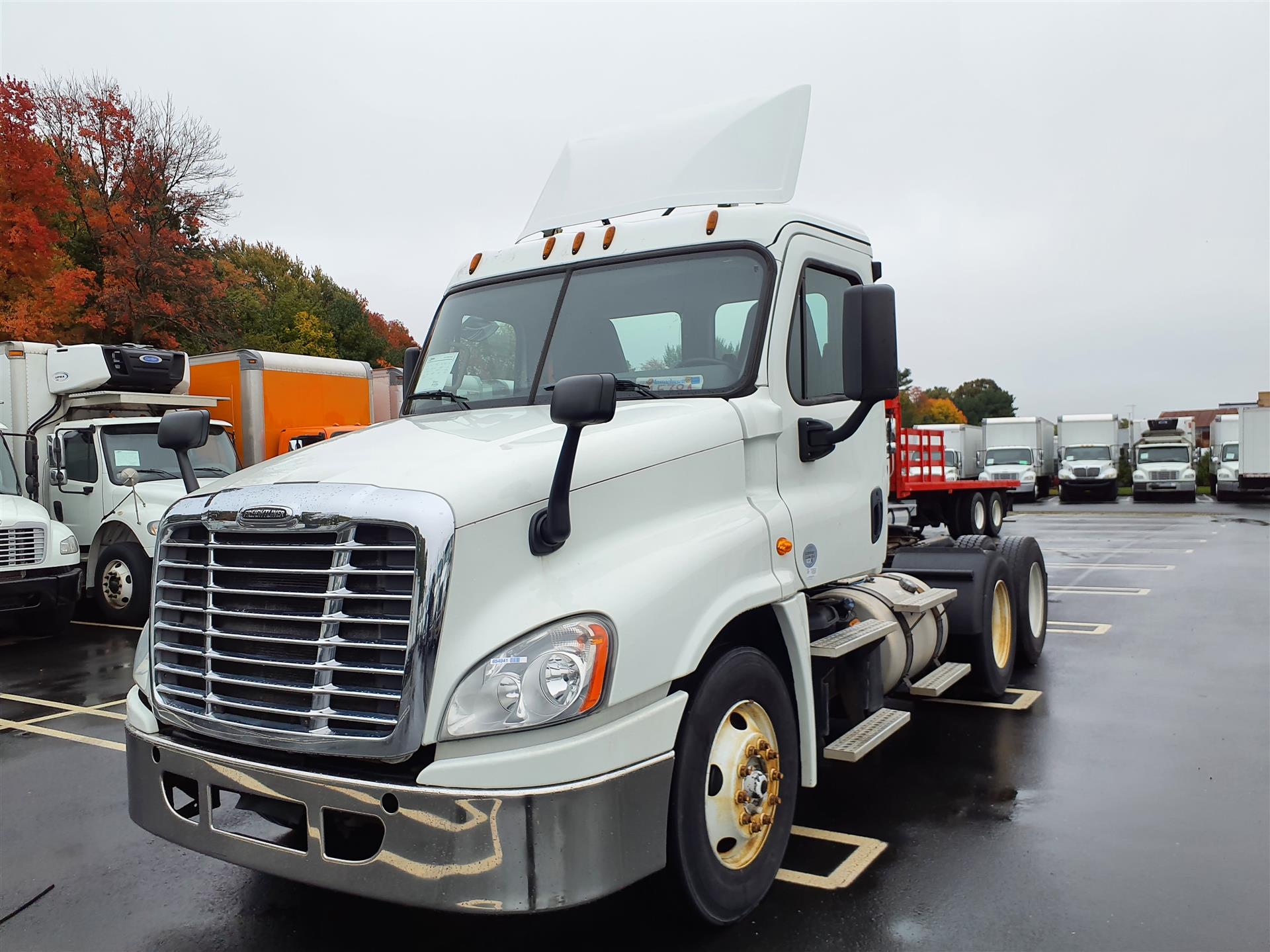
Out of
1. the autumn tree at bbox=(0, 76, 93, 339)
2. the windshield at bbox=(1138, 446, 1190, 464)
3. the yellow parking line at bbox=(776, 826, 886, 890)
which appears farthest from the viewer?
the windshield at bbox=(1138, 446, 1190, 464)

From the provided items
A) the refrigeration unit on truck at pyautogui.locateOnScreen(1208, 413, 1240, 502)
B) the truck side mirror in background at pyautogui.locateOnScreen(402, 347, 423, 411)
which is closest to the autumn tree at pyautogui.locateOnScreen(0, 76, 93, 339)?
the truck side mirror in background at pyautogui.locateOnScreen(402, 347, 423, 411)

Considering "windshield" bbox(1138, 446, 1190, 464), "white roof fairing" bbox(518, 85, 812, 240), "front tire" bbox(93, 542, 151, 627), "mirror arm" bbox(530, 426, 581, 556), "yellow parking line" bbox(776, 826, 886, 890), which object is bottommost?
"yellow parking line" bbox(776, 826, 886, 890)

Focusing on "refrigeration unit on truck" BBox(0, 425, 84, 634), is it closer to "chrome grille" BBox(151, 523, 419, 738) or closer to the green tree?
"chrome grille" BBox(151, 523, 419, 738)

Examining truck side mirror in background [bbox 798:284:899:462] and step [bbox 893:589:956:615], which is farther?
step [bbox 893:589:956:615]

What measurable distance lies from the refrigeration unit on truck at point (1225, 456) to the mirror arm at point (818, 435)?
35.2 m

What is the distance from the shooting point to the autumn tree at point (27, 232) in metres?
25.0

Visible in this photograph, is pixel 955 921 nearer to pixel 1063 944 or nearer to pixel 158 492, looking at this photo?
pixel 1063 944

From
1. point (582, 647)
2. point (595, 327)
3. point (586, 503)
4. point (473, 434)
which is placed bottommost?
point (582, 647)

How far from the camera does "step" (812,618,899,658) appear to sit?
430 centimetres

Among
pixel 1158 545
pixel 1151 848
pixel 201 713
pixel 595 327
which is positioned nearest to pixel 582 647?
pixel 201 713

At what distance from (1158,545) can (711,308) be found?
18100 mm

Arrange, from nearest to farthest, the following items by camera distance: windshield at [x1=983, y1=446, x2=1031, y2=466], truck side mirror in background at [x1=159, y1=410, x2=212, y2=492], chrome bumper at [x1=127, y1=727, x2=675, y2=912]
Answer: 1. chrome bumper at [x1=127, y1=727, x2=675, y2=912]
2. truck side mirror in background at [x1=159, y1=410, x2=212, y2=492]
3. windshield at [x1=983, y1=446, x2=1031, y2=466]

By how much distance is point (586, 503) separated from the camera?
10.9ft

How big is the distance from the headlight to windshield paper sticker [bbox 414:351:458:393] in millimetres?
2121
